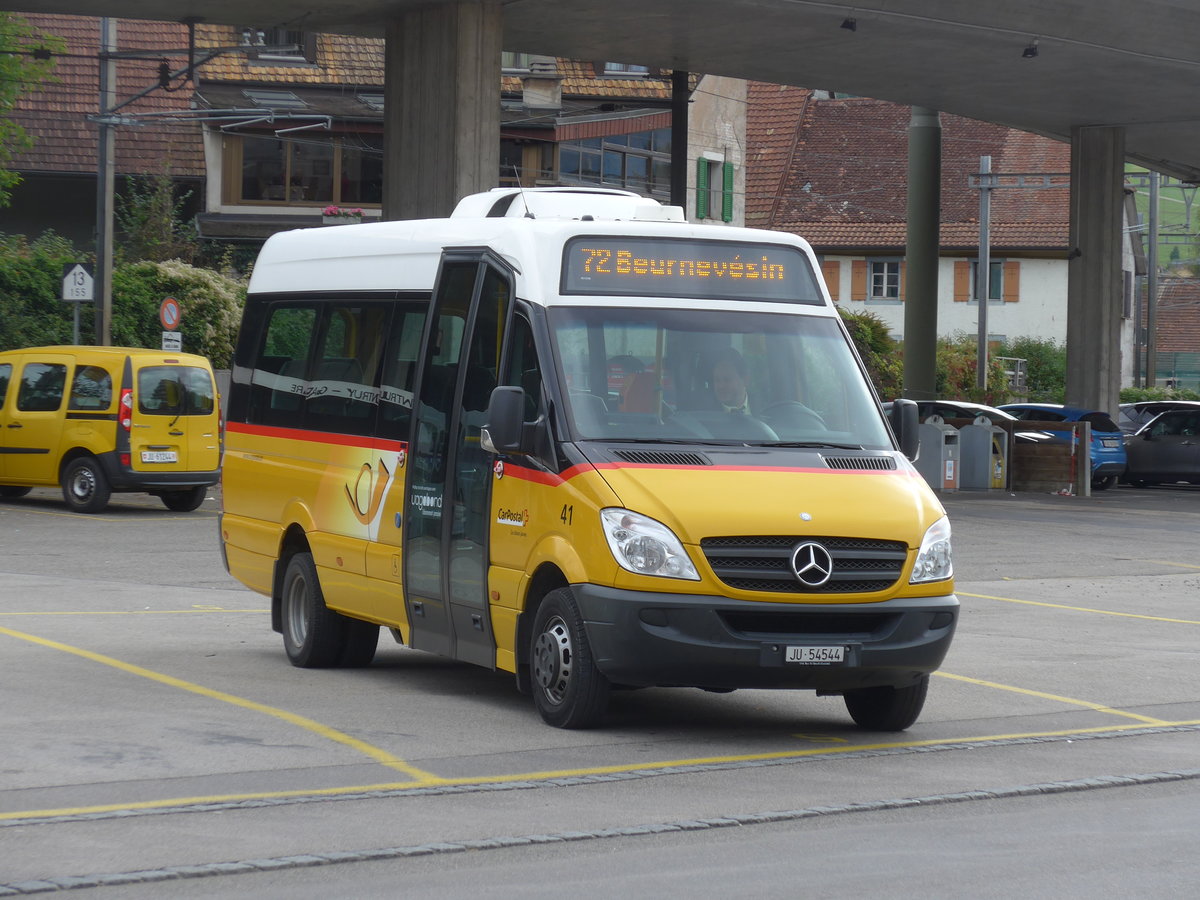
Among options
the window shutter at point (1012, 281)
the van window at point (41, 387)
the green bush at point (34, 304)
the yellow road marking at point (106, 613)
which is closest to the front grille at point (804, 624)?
the yellow road marking at point (106, 613)

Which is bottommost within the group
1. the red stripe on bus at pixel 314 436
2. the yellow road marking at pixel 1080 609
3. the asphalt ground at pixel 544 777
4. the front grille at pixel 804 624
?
the yellow road marking at pixel 1080 609

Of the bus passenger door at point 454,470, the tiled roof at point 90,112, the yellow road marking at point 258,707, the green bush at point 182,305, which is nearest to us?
the yellow road marking at point 258,707

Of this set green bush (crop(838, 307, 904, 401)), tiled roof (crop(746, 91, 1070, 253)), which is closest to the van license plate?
green bush (crop(838, 307, 904, 401))

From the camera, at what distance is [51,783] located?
27.2 ft

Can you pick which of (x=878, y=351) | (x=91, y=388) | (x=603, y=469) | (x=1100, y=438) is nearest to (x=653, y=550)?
(x=603, y=469)

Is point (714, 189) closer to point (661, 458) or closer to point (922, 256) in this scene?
point (922, 256)

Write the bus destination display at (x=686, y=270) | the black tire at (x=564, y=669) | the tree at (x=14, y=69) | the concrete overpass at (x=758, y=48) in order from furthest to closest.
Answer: the tree at (x=14, y=69) < the concrete overpass at (x=758, y=48) < the bus destination display at (x=686, y=270) < the black tire at (x=564, y=669)

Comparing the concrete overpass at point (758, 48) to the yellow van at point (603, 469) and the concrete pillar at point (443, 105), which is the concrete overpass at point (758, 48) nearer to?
the concrete pillar at point (443, 105)

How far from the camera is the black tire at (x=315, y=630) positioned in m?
12.2

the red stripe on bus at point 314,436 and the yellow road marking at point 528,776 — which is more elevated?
the red stripe on bus at point 314,436

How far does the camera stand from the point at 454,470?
10.6m

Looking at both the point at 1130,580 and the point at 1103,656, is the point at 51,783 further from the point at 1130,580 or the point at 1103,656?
the point at 1130,580

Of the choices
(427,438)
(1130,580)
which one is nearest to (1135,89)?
(1130,580)

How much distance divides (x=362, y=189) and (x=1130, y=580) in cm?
4009
